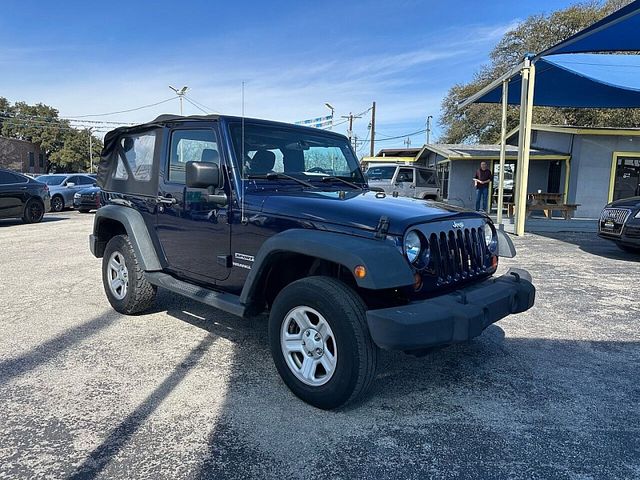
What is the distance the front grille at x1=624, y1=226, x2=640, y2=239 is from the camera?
8188 millimetres

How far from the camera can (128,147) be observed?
16.6 feet

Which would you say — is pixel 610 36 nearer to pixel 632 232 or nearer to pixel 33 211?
pixel 632 232

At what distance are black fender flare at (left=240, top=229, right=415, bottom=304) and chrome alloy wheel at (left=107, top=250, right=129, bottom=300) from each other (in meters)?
2.22

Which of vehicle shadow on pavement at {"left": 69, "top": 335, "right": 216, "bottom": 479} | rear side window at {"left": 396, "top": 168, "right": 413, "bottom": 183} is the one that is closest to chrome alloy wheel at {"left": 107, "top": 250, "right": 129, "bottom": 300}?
vehicle shadow on pavement at {"left": 69, "top": 335, "right": 216, "bottom": 479}

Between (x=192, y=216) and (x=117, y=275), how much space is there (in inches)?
58.4

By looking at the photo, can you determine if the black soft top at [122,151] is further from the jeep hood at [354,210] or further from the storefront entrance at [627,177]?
the storefront entrance at [627,177]

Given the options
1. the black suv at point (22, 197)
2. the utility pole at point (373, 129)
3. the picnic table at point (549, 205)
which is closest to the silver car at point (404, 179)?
the picnic table at point (549, 205)

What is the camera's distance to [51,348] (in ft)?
13.2

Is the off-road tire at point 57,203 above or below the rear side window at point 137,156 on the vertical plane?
below

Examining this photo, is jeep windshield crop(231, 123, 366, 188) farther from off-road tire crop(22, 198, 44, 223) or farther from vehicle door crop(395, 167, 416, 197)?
vehicle door crop(395, 167, 416, 197)

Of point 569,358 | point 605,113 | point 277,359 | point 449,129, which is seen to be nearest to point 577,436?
point 569,358

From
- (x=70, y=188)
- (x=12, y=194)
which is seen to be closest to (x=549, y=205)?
(x=12, y=194)

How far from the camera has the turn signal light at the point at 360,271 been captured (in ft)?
8.77

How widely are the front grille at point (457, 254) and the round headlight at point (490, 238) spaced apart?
0.14 m
